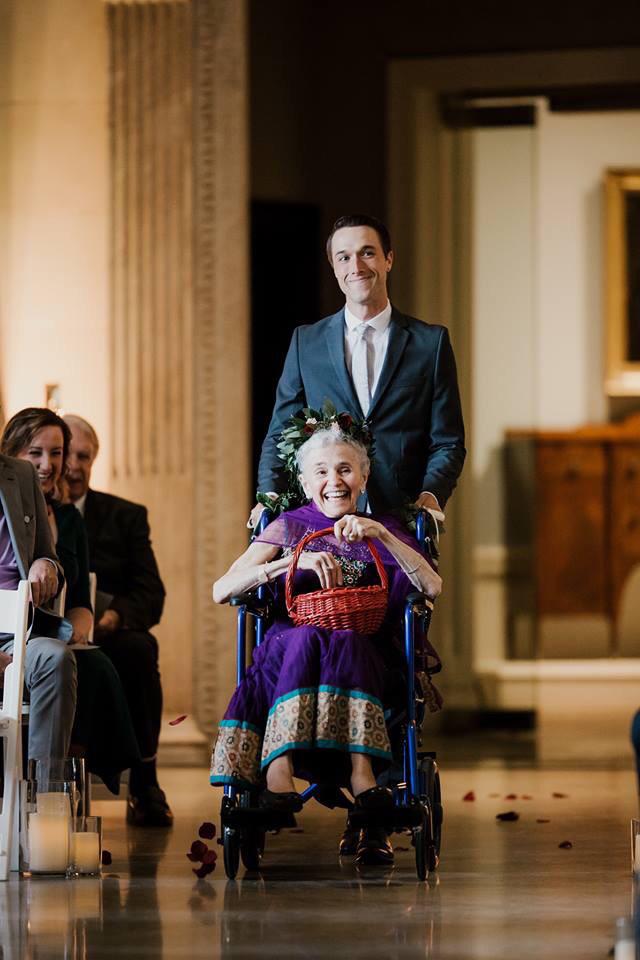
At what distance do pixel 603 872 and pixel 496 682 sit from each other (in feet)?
14.6

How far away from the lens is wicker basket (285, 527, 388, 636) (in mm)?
4164

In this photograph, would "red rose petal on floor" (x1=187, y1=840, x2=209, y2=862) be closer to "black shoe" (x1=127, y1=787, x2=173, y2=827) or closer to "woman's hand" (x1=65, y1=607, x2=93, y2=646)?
"woman's hand" (x1=65, y1=607, x2=93, y2=646)

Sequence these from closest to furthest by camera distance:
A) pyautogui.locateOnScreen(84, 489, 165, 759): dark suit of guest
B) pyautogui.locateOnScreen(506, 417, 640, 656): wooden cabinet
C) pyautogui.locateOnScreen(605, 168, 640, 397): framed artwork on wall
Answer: pyautogui.locateOnScreen(84, 489, 165, 759): dark suit of guest, pyautogui.locateOnScreen(506, 417, 640, 656): wooden cabinet, pyautogui.locateOnScreen(605, 168, 640, 397): framed artwork on wall

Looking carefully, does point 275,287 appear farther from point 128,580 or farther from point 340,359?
point 340,359

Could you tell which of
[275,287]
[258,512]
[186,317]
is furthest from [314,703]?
[275,287]

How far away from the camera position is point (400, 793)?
4.12 m

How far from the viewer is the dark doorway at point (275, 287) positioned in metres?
7.97

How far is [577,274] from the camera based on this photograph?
10.6m

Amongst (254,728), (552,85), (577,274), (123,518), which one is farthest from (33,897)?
(577,274)

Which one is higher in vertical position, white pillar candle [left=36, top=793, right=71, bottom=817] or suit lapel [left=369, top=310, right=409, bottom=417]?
suit lapel [left=369, top=310, right=409, bottom=417]

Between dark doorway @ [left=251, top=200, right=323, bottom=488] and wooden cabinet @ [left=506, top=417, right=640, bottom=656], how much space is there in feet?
8.52

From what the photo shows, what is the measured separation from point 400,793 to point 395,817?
15 cm

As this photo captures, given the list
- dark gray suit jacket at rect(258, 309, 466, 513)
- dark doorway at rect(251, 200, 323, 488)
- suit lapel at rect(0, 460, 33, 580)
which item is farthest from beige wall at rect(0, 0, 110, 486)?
dark gray suit jacket at rect(258, 309, 466, 513)

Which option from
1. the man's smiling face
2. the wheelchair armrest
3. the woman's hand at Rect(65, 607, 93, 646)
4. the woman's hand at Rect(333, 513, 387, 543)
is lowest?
the woman's hand at Rect(65, 607, 93, 646)
